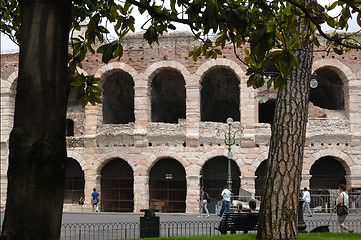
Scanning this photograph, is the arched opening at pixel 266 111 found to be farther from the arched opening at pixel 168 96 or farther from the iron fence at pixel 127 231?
the iron fence at pixel 127 231

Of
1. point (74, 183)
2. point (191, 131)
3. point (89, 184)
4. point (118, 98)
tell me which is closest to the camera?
point (191, 131)

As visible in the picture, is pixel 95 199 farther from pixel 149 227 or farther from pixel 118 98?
pixel 149 227

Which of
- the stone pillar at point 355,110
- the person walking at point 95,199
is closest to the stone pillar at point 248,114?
the stone pillar at point 355,110

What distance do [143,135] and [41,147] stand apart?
1939 centimetres

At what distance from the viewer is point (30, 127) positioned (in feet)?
10.7

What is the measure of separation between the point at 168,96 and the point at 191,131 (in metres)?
4.28

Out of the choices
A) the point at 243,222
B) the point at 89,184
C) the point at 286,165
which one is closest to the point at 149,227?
the point at 243,222

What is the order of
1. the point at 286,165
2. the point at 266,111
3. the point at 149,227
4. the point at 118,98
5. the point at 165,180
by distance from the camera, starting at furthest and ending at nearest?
the point at 266,111 < the point at 118,98 < the point at 165,180 < the point at 149,227 < the point at 286,165

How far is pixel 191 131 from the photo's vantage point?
22.2 metres

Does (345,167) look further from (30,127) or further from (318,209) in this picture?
(30,127)

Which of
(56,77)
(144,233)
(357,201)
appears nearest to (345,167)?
(357,201)

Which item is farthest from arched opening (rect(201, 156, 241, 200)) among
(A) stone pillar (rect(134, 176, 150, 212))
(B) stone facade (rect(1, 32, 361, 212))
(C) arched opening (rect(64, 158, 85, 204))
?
(C) arched opening (rect(64, 158, 85, 204))

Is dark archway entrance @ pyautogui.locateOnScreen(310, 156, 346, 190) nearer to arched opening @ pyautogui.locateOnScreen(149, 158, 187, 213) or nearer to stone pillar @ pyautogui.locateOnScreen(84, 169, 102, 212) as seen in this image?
arched opening @ pyautogui.locateOnScreen(149, 158, 187, 213)

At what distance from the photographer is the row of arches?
23797 millimetres
